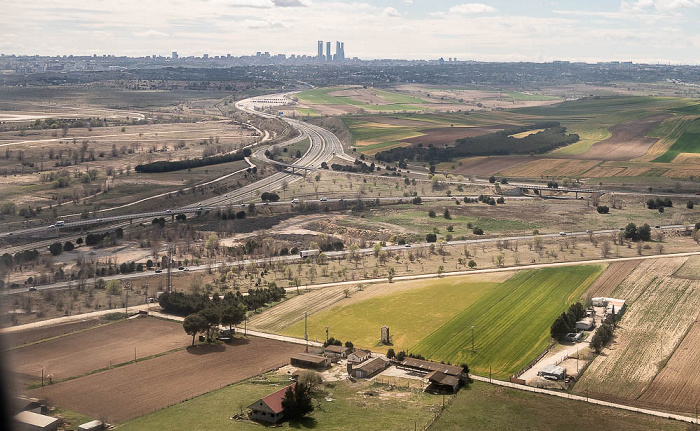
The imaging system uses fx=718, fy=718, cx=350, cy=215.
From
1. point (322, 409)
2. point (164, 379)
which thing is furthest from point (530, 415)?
point (164, 379)

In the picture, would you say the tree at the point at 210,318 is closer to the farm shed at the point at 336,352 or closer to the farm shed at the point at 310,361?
the farm shed at the point at 310,361

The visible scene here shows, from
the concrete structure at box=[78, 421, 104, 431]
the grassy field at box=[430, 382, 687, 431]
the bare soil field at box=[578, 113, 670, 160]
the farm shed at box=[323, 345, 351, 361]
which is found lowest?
the farm shed at box=[323, 345, 351, 361]

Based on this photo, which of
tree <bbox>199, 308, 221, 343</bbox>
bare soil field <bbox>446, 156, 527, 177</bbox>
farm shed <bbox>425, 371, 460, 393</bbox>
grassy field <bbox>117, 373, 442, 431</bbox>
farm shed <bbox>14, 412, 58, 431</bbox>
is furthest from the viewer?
bare soil field <bbox>446, 156, 527, 177</bbox>

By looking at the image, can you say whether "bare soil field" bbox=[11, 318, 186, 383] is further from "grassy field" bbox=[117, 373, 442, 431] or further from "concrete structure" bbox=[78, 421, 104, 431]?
"grassy field" bbox=[117, 373, 442, 431]

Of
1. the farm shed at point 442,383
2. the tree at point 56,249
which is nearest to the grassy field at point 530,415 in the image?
the farm shed at point 442,383

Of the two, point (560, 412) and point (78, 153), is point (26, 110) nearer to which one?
point (78, 153)

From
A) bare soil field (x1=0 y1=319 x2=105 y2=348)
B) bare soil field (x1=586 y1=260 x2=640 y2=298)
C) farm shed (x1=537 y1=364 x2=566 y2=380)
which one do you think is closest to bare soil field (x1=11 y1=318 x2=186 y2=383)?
bare soil field (x1=0 y1=319 x2=105 y2=348)

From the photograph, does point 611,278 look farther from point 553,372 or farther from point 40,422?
point 40,422
